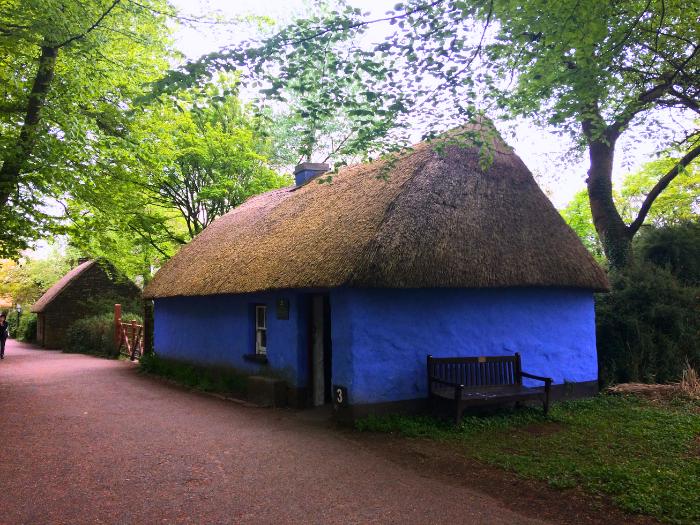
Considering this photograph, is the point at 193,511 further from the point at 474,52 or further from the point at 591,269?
the point at 591,269

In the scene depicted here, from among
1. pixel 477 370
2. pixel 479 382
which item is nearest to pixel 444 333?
pixel 477 370

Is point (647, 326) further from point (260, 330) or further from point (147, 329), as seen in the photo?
point (147, 329)

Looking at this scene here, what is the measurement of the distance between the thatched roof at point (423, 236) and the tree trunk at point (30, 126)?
4.40 metres

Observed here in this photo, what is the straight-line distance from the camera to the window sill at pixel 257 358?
33.3 feet

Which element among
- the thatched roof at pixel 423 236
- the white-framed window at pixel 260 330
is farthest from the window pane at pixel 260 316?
the thatched roof at pixel 423 236

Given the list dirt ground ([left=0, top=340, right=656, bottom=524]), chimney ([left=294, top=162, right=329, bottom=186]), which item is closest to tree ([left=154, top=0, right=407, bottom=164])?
dirt ground ([left=0, top=340, right=656, bottom=524])

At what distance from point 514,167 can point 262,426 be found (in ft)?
23.6

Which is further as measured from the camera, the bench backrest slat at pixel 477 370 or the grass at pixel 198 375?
the grass at pixel 198 375

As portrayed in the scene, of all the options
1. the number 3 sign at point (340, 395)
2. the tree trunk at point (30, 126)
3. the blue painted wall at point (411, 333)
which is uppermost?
the tree trunk at point (30, 126)

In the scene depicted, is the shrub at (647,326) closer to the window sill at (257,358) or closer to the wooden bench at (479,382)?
the wooden bench at (479,382)

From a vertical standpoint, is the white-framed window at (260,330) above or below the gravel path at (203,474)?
above

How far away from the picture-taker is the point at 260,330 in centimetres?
A: 1077

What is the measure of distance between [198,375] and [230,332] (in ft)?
6.11

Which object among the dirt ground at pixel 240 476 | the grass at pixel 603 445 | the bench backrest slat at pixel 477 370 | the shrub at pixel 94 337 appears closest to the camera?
the dirt ground at pixel 240 476
